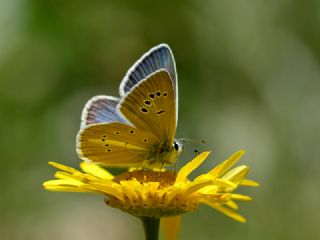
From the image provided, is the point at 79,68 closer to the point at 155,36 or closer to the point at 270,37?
the point at 155,36

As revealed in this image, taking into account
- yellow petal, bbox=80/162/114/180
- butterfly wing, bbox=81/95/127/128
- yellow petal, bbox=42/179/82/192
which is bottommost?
yellow petal, bbox=42/179/82/192

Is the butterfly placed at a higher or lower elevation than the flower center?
higher

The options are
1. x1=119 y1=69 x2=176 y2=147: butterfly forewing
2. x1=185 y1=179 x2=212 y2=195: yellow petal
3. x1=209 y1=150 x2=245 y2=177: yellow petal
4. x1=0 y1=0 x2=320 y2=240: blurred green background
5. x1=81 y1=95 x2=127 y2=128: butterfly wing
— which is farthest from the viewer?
x1=0 y1=0 x2=320 y2=240: blurred green background

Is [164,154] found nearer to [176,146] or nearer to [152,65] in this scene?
[176,146]

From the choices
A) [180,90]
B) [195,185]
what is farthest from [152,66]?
[180,90]

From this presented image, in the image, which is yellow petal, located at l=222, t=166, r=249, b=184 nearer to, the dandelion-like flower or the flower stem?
the dandelion-like flower

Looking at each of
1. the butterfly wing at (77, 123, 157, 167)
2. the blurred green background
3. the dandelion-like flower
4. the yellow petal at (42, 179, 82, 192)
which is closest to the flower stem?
the dandelion-like flower

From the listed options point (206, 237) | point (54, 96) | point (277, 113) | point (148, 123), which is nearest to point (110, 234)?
point (206, 237)
